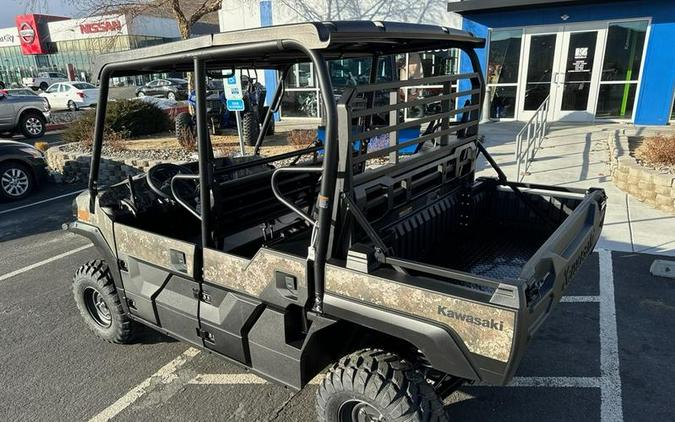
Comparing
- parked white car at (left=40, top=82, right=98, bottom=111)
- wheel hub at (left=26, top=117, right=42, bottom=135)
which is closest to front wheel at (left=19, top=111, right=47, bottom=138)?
wheel hub at (left=26, top=117, right=42, bottom=135)

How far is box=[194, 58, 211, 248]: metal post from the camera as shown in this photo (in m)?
2.39

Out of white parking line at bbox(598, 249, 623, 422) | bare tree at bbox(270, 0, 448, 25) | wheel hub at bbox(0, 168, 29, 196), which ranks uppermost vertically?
bare tree at bbox(270, 0, 448, 25)

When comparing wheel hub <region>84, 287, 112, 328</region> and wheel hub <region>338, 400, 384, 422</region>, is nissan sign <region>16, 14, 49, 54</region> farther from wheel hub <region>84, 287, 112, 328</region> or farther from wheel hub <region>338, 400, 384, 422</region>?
wheel hub <region>338, 400, 384, 422</region>

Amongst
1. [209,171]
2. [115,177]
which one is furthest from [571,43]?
[209,171]

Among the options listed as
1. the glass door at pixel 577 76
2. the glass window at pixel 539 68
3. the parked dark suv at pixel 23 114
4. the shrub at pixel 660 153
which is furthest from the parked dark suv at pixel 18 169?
the glass door at pixel 577 76

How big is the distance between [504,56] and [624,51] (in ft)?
8.92

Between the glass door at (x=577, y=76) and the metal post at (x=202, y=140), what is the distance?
11.5 meters

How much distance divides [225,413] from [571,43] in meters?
12.0

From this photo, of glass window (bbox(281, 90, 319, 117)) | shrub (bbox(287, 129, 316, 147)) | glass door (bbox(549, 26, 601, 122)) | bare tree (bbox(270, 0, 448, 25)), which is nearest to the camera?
shrub (bbox(287, 129, 316, 147))

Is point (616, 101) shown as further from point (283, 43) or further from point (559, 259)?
point (283, 43)

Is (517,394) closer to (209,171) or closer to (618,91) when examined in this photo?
(209,171)

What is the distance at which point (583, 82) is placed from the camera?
1161 centimetres

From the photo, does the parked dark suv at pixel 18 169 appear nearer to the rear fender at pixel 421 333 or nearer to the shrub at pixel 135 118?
the shrub at pixel 135 118

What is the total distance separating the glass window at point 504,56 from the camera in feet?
39.7
